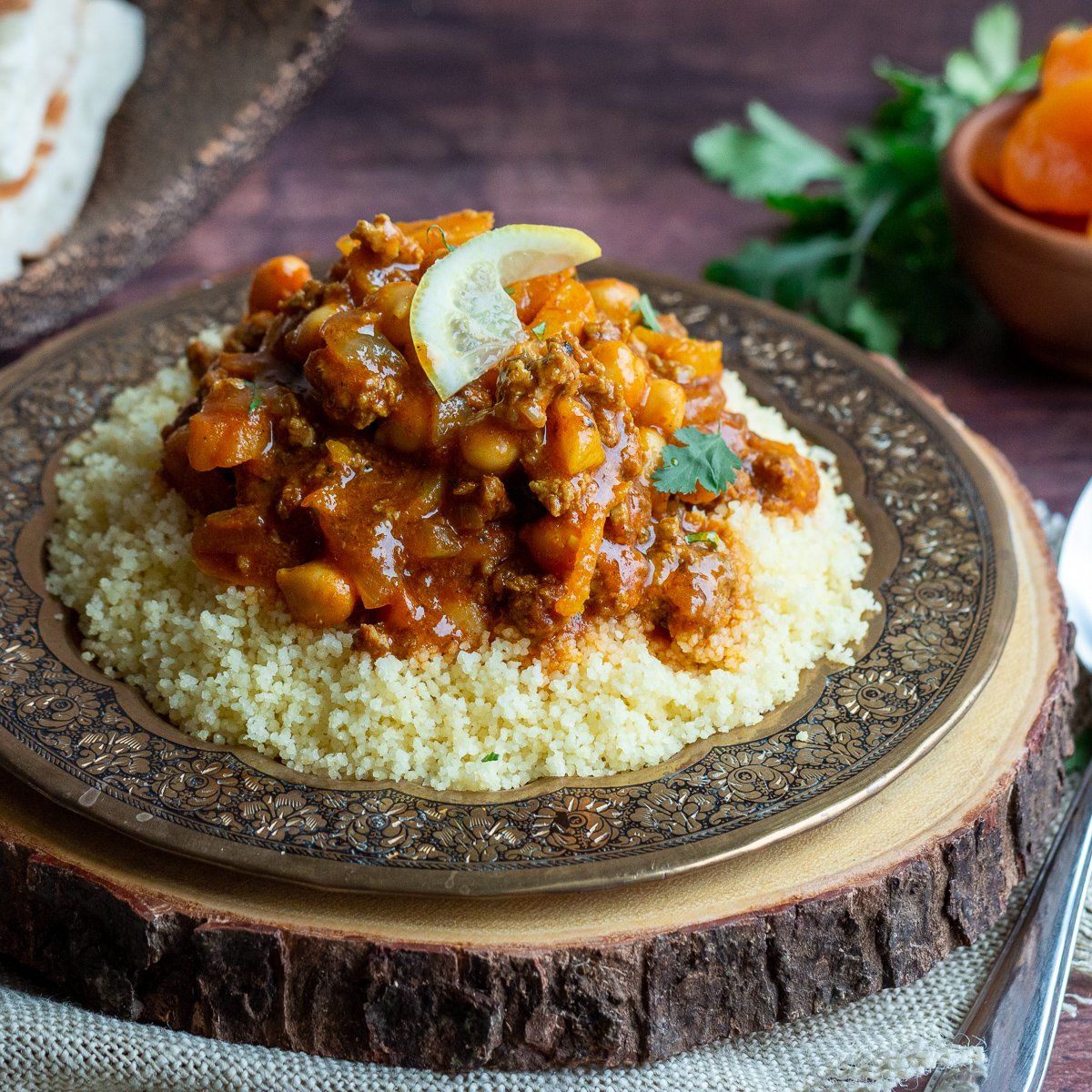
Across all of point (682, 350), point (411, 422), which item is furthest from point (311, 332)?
point (682, 350)

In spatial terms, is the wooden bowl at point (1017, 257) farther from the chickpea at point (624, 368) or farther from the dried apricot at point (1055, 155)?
the chickpea at point (624, 368)

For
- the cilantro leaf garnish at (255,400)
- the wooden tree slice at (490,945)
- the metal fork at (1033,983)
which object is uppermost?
the cilantro leaf garnish at (255,400)

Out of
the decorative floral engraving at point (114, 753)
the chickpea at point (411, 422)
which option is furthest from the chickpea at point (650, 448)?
the decorative floral engraving at point (114, 753)

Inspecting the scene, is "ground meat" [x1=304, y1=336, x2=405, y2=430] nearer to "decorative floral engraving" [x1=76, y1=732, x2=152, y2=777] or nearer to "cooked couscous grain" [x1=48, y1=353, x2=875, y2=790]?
"cooked couscous grain" [x1=48, y1=353, x2=875, y2=790]

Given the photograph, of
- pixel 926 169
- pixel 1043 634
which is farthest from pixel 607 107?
pixel 1043 634

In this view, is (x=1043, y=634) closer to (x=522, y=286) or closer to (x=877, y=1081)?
(x=877, y=1081)

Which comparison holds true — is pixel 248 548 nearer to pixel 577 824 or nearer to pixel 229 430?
pixel 229 430

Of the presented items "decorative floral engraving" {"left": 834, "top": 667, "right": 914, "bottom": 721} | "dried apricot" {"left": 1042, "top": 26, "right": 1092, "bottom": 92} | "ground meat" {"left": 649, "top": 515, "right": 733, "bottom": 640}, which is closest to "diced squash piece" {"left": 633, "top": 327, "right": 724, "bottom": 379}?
"ground meat" {"left": 649, "top": 515, "right": 733, "bottom": 640}
